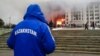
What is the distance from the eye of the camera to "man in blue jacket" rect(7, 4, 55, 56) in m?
4.84

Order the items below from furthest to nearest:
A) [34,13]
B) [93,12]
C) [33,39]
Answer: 1. [93,12]
2. [34,13]
3. [33,39]

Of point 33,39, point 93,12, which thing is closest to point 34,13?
point 33,39

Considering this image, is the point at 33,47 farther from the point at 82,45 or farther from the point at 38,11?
the point at 82,45

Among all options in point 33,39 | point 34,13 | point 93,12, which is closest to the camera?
point 33,39

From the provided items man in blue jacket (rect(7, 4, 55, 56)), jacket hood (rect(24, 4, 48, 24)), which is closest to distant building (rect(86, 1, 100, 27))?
jacket hood (rect(24, 4, 48, 24))

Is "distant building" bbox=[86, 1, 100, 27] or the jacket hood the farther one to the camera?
"distant building" bbox=[86, 1, 100, 27]

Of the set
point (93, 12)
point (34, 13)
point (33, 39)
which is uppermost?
point (34, 13)

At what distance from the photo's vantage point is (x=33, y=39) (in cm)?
486

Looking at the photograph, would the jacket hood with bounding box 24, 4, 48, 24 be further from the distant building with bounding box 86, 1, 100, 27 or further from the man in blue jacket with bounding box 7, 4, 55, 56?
the distant building with bounding box 86, 1, 100, 27

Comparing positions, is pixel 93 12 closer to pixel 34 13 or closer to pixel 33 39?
pixel 34 13

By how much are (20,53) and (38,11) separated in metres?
0.66

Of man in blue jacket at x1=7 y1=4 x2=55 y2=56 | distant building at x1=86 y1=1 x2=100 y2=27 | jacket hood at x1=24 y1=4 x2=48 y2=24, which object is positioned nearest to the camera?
man in blue jacket at x1=7 y1=4 x2=55 y2=56

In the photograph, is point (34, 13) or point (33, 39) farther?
point (34, 13)

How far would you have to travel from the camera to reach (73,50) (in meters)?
23.7
